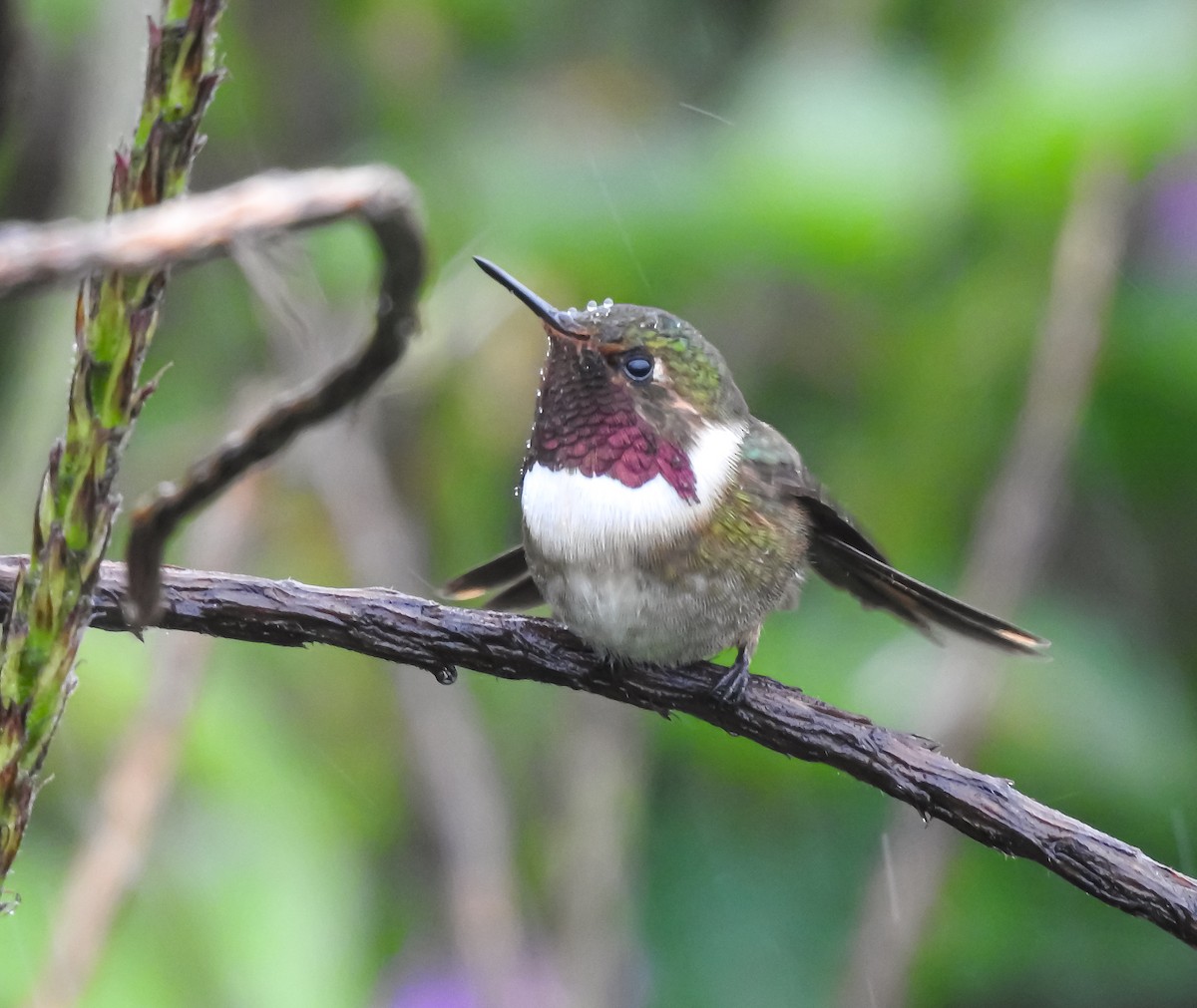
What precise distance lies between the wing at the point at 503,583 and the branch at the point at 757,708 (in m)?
0.57

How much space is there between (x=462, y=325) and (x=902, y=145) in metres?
1.19

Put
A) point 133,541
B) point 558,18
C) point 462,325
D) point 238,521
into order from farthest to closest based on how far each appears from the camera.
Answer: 1. point 558,18
2. point 462,325
3. point 238,521
4. point 133,541

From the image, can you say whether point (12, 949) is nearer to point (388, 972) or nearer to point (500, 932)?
point (500, 932)

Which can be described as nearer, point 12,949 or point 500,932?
point 12,949

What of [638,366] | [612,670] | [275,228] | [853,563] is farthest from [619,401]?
[275,228]

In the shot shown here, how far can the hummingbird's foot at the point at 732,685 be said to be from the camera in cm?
161

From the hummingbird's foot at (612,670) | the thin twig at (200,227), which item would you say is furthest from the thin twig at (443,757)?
the thin twig at (200,227)

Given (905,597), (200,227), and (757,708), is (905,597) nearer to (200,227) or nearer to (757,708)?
(757,708)

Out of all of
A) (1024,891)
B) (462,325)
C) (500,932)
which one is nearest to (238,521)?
(500,932)

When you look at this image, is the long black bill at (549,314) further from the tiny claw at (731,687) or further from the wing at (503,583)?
the tiny claw at (731,687)

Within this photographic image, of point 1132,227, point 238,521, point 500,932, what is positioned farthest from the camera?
point 1132,227

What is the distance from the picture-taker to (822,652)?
3.67m

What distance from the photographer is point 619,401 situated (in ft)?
7.32

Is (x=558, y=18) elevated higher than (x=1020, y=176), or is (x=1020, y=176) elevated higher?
(x=1020, y=176)
